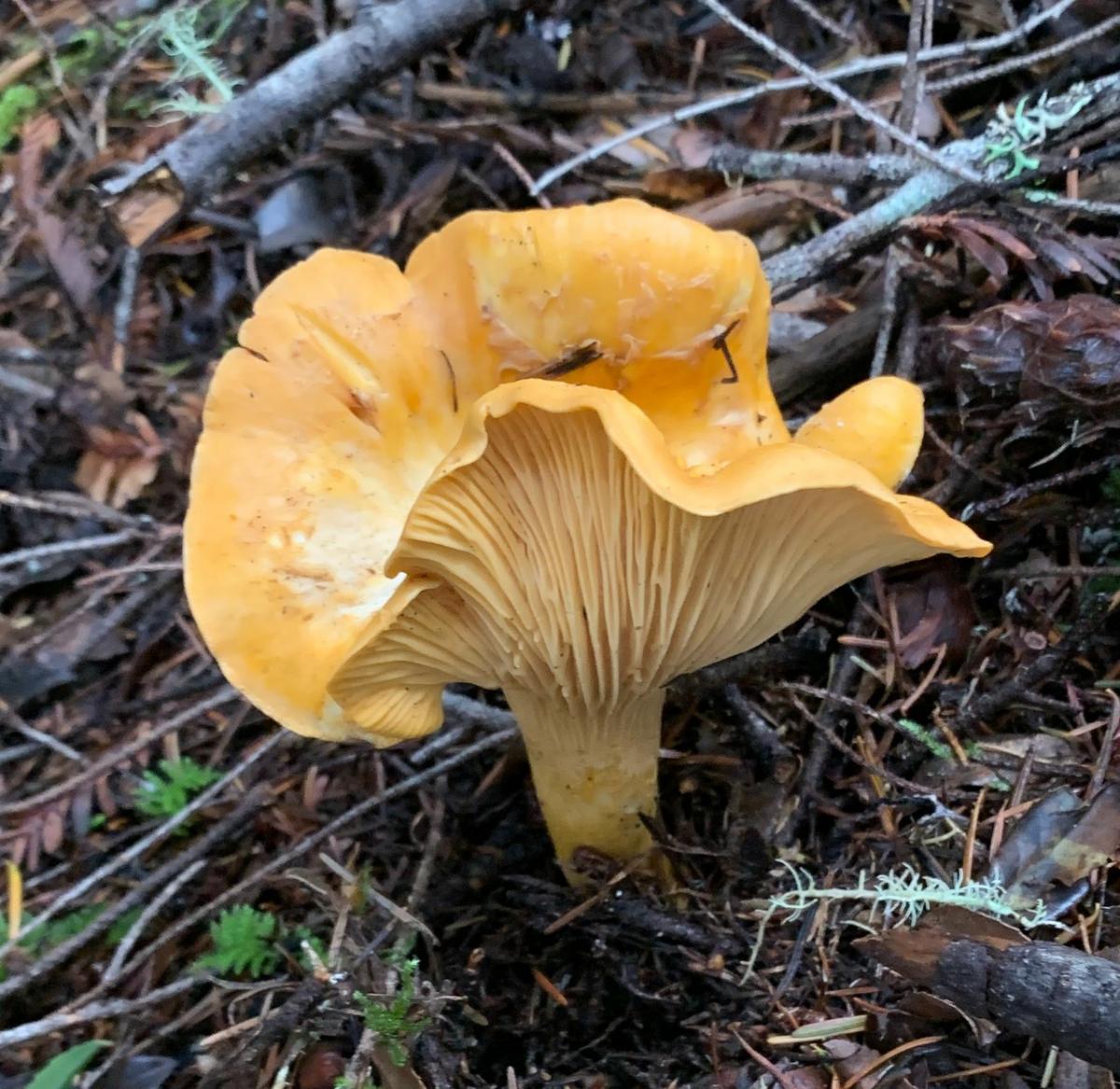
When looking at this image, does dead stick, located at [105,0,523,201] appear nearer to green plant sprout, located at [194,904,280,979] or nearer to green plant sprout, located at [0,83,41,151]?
green plant sprout, located at [0,83,41,151]

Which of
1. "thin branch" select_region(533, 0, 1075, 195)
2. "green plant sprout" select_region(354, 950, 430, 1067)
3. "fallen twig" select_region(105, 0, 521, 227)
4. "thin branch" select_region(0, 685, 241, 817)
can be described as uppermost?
"fallen twig" select_region(105, 0, 521, 227)

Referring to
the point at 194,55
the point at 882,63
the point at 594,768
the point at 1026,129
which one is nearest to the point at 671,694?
the point at 594,768

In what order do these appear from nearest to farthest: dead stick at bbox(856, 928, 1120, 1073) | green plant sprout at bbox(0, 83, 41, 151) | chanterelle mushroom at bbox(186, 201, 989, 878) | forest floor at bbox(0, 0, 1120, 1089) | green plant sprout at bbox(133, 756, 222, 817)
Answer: dead stick at bbox(856, 928, 1120, 1073) → chanterelle mushroom at bbox(186, 201, 989, 878) → forest floor at bbox(0, 0, 1120, 1089) → green plant sprout at bbox(133, 756, 222, 817) → green plant sprout at bbox(0, 83, 41, 151)

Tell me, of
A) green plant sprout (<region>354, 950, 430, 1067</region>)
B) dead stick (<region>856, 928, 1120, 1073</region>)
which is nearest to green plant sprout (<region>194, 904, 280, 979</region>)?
green plant sprout (<region>354, 950, 430, 1067</region>)

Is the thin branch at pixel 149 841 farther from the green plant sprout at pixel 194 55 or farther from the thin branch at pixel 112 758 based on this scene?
the green plant sprout at pixel 194 55

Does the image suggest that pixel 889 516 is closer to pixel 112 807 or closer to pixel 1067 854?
pixel 1067 854

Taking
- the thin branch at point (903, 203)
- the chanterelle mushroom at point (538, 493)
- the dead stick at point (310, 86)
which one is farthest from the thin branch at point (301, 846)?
the dead stick at point (310, 86)

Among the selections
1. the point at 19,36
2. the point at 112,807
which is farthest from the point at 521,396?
the point at 19,36
